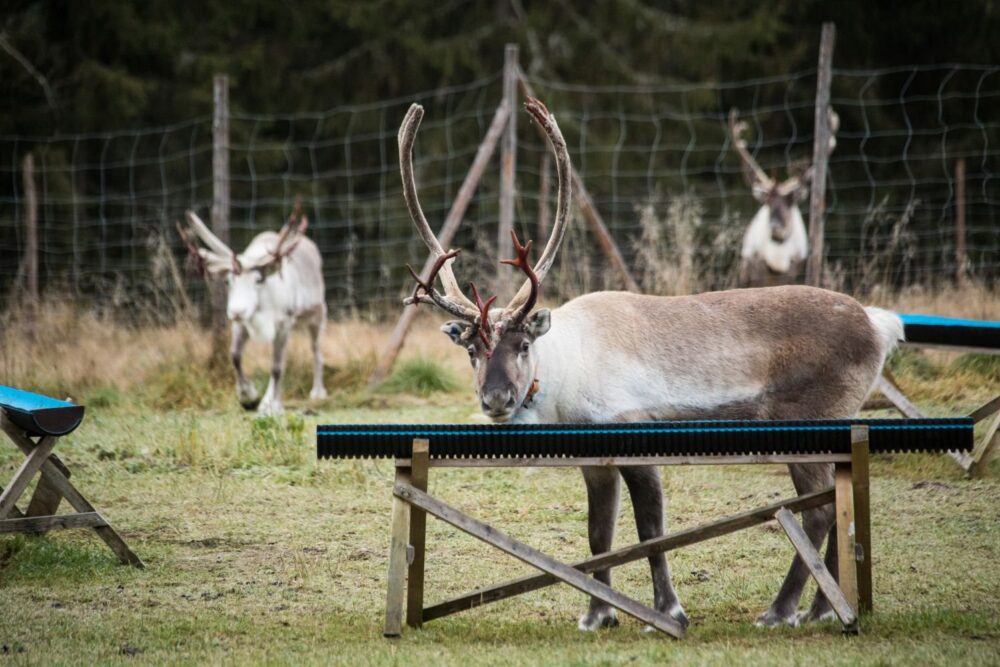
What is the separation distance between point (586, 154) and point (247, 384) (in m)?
12.3

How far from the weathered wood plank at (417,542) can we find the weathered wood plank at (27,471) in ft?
6.02

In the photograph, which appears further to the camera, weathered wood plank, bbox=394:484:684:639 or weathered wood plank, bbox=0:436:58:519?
weathered wood plank, bbox=0:436:58:519

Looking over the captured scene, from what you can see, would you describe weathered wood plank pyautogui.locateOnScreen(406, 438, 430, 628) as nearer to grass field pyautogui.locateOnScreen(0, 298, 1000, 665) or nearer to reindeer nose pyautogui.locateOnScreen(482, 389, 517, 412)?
grass field pyautogui.locateOnScreen(0, 298, 1000, 665)

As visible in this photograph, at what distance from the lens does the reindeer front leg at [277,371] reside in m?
10.4

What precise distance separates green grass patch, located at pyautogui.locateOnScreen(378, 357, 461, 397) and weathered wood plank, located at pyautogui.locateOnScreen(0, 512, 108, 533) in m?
5.29

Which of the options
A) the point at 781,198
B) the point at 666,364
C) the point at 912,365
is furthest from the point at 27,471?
the point at 781,198

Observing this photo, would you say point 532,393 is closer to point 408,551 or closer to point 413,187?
point 408,551

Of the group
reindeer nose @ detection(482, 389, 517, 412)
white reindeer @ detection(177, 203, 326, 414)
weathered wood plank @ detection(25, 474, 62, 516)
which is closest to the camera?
reindeer nose @ detection(482, 389, 517, 412)

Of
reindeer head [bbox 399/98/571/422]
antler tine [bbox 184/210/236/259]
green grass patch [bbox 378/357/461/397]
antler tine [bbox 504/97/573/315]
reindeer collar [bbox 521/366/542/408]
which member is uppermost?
antler tine [bbox 504/97/573/315]

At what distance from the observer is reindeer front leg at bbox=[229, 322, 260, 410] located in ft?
34.4

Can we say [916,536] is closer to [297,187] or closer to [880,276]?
[880,276]

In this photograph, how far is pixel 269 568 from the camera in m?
5.73

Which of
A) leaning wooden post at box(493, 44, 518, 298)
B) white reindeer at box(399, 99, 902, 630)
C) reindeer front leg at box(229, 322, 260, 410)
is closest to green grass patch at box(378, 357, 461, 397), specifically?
leaning wooden post at box(493, 44, 518, 298)

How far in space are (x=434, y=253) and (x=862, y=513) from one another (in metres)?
2.30
